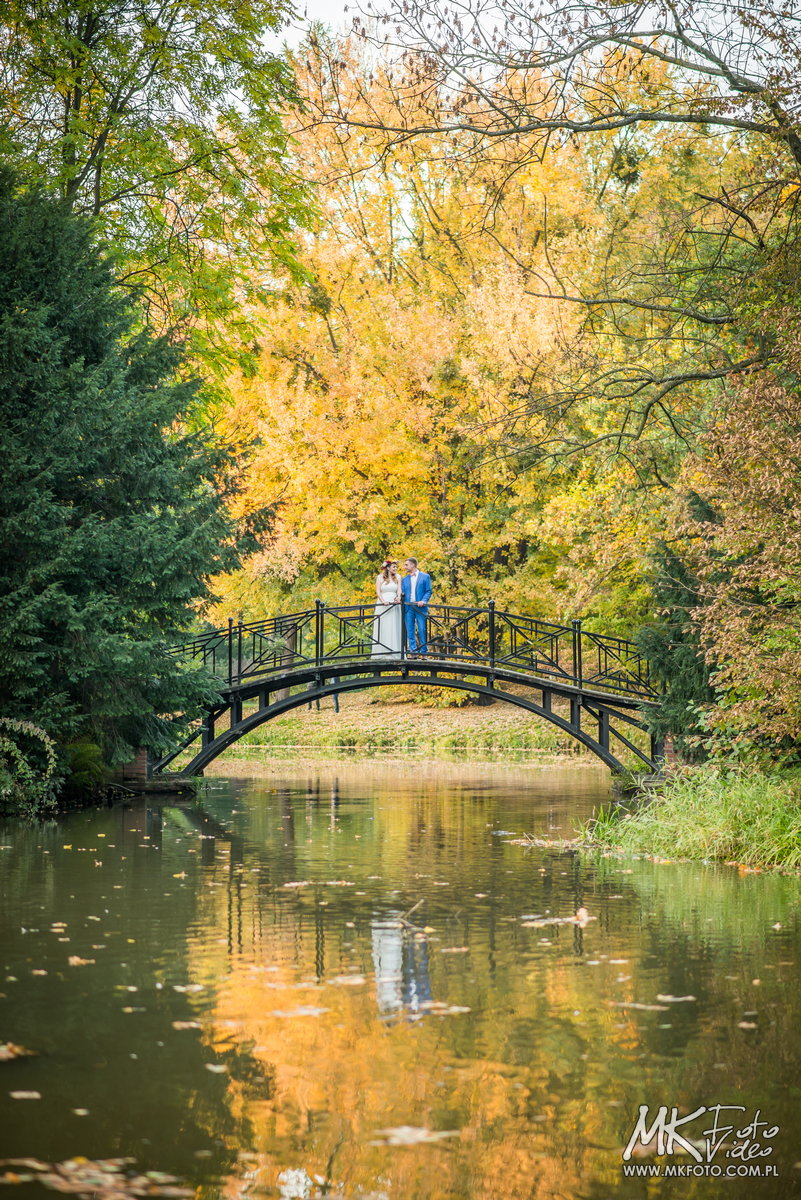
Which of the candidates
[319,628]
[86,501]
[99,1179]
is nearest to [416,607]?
[319,628]

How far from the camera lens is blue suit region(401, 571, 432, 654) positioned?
22781 mm

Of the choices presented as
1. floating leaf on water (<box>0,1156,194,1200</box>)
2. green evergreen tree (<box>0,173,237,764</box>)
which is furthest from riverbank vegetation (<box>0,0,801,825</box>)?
floating leaf on water (<box>0,1156,194,1200</box>)

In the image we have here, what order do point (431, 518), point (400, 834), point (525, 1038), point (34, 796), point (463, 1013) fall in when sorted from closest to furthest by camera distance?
point (525, 1038), point (463, 1013), point (400, 834), point (34, 796), point (431, 518)

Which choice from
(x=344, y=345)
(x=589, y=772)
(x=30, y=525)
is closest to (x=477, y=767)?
(x=589, y=772)

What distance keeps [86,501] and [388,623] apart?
7.00 meters

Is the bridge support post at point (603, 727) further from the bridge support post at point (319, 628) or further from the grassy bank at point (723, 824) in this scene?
the grassy bank at point (723, 824)

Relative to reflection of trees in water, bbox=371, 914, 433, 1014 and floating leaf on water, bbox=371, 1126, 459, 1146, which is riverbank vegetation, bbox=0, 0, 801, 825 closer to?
reflection of trees in water, bbox=371, 914, 433, 1014

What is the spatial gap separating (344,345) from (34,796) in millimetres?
18751

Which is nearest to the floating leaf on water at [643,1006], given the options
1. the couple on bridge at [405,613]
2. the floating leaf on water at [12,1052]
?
the floating leaf on water at [12,1052]

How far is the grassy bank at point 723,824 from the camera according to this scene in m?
12.9

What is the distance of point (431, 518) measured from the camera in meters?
34.0

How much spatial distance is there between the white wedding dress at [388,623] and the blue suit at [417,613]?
0.56ft

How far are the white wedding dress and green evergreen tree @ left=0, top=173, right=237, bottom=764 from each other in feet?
13.5

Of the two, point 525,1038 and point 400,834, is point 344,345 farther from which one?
point 525,1038
